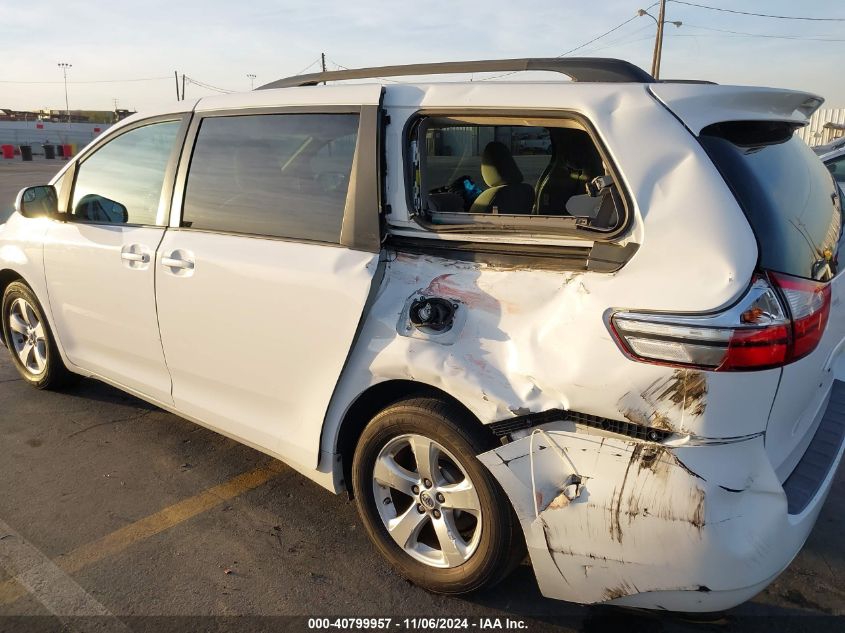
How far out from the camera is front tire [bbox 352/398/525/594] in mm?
2311

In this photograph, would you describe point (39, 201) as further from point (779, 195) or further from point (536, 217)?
point (779, 195)

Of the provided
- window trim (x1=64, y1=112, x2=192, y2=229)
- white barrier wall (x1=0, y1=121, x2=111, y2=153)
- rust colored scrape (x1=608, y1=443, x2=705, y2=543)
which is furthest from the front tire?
white barrier wall (x1=0, y1=121, x2=111, y2=153)

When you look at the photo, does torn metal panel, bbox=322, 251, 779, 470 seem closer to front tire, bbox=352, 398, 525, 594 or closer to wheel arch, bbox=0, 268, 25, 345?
front tire, bbox=352, 398, 525, 594

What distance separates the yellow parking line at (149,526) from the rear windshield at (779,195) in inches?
99.9

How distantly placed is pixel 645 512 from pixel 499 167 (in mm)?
1929

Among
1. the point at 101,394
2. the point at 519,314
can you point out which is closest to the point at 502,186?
the point at 519,314

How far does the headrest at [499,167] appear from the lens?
3342 mm

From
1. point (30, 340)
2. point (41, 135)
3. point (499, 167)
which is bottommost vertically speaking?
point (41, 135)

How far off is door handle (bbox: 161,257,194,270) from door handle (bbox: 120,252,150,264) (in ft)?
0.46

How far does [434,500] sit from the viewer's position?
2.54 metres

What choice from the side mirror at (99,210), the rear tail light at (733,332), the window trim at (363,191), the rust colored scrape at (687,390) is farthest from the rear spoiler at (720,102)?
the side mirror at (99,210)

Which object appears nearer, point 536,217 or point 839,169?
point 536,217

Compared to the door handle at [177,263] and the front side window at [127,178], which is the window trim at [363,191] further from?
the front side window at [127,178]

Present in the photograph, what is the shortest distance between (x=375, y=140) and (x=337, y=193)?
28 centimetres
